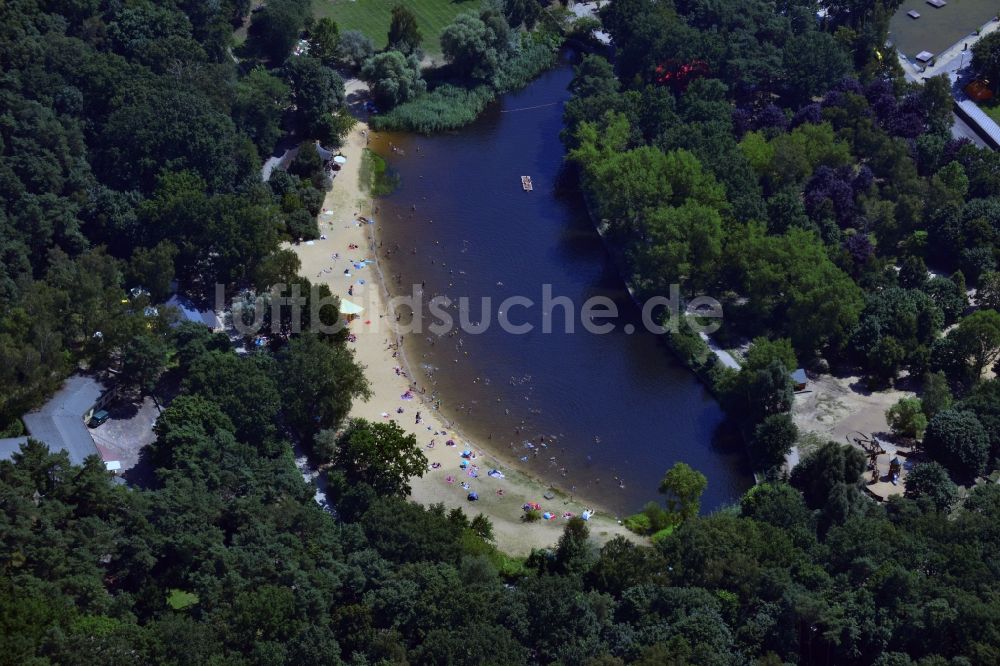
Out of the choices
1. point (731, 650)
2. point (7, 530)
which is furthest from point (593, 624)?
point (7, 530)

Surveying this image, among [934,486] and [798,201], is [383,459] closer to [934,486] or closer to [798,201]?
[934,486]

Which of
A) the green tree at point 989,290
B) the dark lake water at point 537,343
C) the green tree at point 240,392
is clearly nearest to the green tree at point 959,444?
the dark lake water at point 537,343

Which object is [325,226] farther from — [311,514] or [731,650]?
[731,650]

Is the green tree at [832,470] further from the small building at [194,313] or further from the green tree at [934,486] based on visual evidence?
the small building at [194,313]

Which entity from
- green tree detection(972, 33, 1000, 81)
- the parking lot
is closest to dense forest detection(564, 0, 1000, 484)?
green tree detection(972, 33, 1000, 81)

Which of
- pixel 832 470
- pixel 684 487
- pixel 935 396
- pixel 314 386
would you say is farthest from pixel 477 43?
pixel 832 470

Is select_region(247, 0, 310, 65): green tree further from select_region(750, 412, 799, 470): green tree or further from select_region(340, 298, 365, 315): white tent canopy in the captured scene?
select_region(750, 412, 799, 470): green tree

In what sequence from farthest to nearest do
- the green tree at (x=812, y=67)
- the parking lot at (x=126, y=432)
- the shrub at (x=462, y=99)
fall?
the shrub at (x=462, y=99) → the green tree at (x=812, y=67) → the parking lot at (x=126, y=432)
